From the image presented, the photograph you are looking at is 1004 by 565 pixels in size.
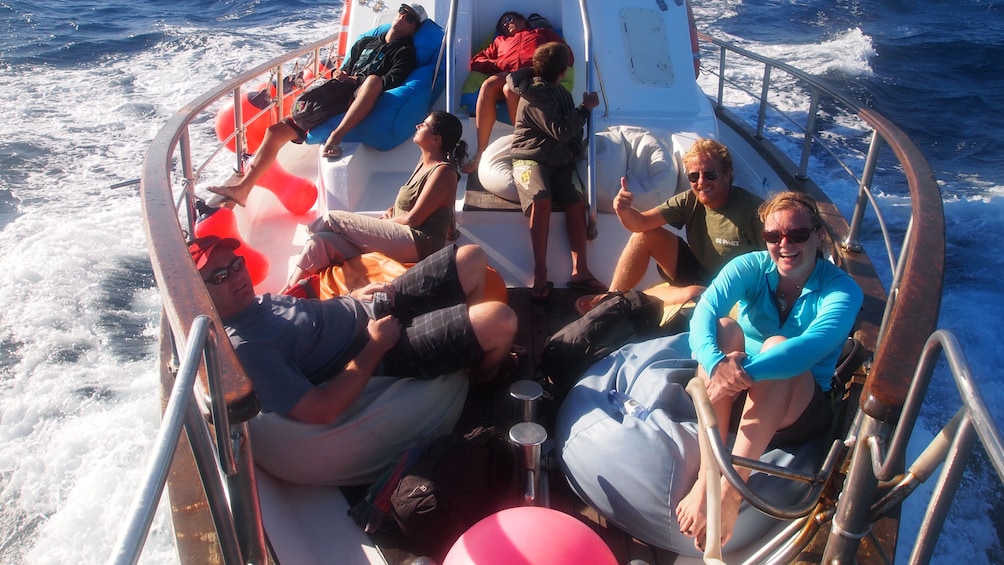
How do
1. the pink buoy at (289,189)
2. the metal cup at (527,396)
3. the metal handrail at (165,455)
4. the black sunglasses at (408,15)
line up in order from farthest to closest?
the black sunglasses at (408,15) < the pink buoy at (289,189) < the metal cup at (527,396) < the metal handrail at (165,455)

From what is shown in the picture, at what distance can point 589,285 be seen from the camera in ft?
11.3

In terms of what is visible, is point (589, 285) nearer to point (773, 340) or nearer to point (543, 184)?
point (543, 184)

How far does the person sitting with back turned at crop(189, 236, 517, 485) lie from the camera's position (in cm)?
213

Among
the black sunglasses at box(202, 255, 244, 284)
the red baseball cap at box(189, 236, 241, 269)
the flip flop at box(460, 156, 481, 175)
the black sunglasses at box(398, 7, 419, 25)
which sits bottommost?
the flip flop at box(460, 156, 481, 175)

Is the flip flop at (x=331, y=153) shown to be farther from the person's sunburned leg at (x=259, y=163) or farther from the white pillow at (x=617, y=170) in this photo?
the white pillow at (x=617, y=170)

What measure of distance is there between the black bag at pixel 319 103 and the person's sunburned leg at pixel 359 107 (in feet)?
0.27

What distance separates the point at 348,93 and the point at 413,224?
1.57 meters

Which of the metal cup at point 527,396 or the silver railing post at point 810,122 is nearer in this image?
the metal cup at point 527,396

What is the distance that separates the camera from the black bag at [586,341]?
8.63 ft

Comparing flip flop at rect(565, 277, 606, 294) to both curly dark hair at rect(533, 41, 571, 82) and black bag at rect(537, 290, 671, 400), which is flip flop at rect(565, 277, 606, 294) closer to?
black bag at rect(537, 290, 671, 400)

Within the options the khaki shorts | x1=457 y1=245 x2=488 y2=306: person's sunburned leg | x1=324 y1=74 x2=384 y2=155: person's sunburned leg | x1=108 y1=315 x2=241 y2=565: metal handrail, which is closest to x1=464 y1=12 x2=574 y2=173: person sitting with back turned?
the khaki shorts

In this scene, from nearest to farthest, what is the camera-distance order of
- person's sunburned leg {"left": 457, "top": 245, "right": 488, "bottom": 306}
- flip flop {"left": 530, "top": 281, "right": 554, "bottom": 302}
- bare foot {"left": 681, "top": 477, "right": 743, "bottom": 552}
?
bare foot {"left": 681, "top": 477, "right": 743, "bottom": 552} → person's sunburned leg {"left": 457, "top": 245, "right": 488, "bottom": 306} → flip flop {"left": 530, "top": 281, "right": 554, "bottom": 302}

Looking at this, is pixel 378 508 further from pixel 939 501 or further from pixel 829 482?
pixel 939 501

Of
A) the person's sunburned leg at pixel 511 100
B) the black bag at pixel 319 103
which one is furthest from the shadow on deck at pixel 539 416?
the black bag at pixel 319 103
